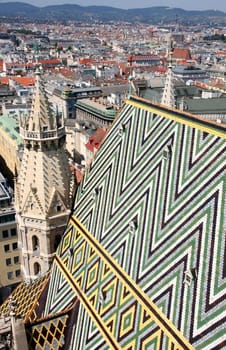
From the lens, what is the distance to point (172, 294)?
570 inches

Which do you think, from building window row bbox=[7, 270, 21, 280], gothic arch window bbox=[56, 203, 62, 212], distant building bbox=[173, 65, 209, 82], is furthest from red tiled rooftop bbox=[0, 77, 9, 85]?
gothic arch window bbox=[56, 203, 62, 212]

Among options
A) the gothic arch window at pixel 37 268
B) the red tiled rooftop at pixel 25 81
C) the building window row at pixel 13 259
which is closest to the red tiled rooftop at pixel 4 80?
the red tiled rooftop at pixel 25 81

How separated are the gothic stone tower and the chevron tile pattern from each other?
1.29m

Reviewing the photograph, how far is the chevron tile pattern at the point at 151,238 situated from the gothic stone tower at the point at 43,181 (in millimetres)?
1294

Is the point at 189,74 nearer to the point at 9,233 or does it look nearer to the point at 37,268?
the point at 9,233

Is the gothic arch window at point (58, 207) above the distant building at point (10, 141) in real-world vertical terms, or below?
above

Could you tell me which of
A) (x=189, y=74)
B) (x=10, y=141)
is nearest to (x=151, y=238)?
(x=10, y=141)

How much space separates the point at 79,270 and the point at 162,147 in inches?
283

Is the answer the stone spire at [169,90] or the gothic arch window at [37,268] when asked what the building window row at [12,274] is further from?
the stone spire at [169,90]

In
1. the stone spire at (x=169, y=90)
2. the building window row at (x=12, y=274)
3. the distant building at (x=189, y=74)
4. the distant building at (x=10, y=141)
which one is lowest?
the building window row at (x=12, y=274)

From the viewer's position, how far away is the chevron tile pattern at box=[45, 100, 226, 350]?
13633 mm

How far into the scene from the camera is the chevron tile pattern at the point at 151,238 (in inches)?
537

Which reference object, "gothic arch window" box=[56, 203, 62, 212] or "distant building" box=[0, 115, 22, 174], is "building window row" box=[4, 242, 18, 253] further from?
"gothic arch window" box=[56, 203, 62, 212]

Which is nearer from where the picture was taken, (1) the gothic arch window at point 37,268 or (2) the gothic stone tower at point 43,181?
(2) the gothic stone tower at point 43,181
